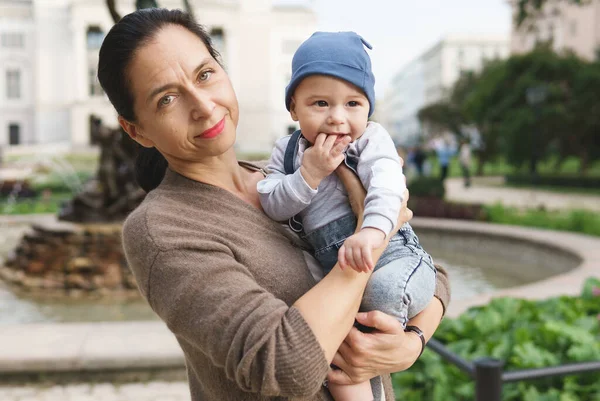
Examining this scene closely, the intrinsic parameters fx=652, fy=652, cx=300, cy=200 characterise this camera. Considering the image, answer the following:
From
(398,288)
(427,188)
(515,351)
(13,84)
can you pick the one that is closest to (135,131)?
(398,288)

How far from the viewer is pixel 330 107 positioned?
1.63 m

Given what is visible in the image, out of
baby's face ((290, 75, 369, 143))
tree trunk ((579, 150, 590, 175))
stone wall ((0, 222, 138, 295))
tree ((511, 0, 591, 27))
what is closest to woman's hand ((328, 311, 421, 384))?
baby's face ((290, 75, 369, 143))

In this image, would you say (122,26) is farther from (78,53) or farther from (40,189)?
(78,53)

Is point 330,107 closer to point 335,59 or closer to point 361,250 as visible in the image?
point 335,59

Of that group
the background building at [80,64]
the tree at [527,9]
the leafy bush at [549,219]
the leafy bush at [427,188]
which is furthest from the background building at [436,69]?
the leafy bush at [549,219]

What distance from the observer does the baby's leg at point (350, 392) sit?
1.57 meters

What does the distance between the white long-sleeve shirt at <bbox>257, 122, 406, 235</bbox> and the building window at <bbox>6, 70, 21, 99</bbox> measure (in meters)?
61.8

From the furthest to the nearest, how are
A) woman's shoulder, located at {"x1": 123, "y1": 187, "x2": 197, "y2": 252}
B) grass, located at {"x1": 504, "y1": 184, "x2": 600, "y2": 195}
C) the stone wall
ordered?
grass, located at {"x1": 504, "y1": 184, "x2": 600, "y2": 195}
the stone wall
woman's shoulder, located at {"x1": 123, "y1": 187, "x2": 197, "y2": 252}

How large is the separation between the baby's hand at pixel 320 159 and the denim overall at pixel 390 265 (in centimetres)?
8

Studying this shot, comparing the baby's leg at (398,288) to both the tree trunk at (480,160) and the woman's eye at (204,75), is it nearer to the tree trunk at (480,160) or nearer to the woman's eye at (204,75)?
the woman's eye at (204,75)

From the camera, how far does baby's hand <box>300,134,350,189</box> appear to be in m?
1.60

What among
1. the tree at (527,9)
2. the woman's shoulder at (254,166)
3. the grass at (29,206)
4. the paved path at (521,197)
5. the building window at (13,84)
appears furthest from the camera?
the building window at (13,84)

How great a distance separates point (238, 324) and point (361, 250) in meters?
0.32

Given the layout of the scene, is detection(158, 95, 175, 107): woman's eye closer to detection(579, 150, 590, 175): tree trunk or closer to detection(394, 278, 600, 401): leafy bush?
detection(394, 278, 600, 401): leafy bush
